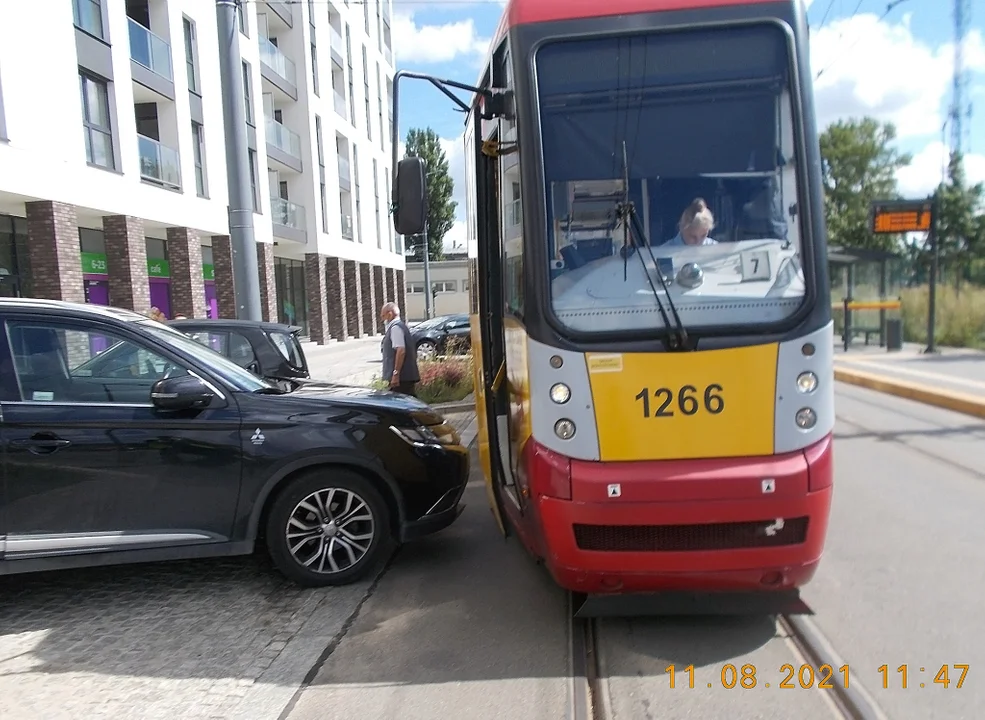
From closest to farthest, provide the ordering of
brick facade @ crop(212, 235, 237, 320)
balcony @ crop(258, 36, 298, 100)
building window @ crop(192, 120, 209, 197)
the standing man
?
1. the standing man
2. building window @ crop(192, 120, 209, 197)
3. brick facade @ crop(212, 235, 237, 320)
4. balcony @ crop(258, 36, 298, 100)

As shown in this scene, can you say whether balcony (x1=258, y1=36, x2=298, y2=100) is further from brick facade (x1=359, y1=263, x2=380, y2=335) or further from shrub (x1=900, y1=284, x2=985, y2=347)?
shrub (x1=900, y1=284, x2=985, y2=347)

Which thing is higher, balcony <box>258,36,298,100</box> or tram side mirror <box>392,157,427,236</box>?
balcony <box>258,36,298,100</box>

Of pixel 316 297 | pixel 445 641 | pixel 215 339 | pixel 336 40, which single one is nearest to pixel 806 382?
pixel 445 641

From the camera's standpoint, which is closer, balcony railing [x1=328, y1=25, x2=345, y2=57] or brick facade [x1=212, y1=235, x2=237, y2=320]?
brick facade [x1=212, y1=235, x2=237, y2=320]

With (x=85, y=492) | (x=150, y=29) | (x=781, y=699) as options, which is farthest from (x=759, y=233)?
(x=150, y=29)

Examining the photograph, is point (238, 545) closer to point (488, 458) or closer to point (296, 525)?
point (296, 525)

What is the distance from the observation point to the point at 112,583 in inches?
197

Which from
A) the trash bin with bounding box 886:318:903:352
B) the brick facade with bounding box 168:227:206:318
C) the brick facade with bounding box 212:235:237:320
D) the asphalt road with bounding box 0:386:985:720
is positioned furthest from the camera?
the brick facade with bounding box 212:235:237:320

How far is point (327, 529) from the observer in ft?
15.6

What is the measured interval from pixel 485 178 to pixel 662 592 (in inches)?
102

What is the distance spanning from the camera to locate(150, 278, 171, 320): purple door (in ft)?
71.7

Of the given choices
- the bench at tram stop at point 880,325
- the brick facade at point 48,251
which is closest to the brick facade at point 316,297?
the brick facade at point 48,251

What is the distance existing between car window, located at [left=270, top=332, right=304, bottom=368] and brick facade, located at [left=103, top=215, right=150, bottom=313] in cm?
1123
